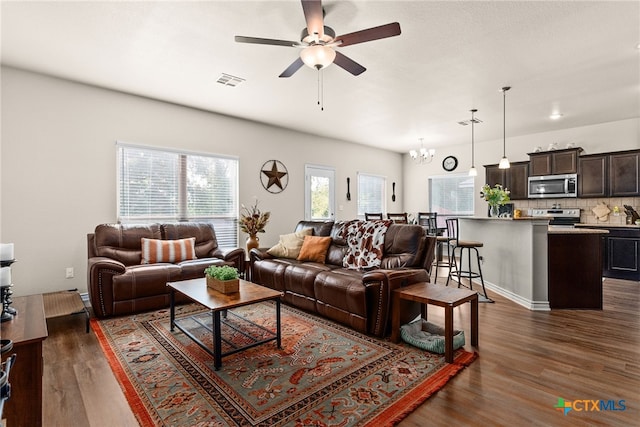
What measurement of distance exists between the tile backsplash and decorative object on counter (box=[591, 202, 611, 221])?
0.04 meters

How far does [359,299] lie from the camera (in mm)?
2924

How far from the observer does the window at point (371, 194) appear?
8039 millimetres

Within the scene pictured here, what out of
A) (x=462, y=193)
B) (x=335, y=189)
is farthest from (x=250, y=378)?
(x=462, y=193)

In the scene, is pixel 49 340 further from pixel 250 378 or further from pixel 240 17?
pixel 240 17

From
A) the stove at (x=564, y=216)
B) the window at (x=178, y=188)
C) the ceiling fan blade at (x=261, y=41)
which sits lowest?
the stove at (x=564, y=216)

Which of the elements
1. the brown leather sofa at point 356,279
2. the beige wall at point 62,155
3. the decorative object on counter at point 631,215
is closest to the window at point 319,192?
the beige wall at point 62,155

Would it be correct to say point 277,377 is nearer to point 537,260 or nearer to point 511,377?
point 511,377

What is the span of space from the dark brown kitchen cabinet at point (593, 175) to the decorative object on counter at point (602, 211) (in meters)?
0.30

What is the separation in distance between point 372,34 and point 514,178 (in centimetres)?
578

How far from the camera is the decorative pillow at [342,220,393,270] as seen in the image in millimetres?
3648

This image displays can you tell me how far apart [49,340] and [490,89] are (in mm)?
5642

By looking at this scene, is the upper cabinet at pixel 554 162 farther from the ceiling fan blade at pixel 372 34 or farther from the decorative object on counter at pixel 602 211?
the ceiling fan blade at pixel 372 34

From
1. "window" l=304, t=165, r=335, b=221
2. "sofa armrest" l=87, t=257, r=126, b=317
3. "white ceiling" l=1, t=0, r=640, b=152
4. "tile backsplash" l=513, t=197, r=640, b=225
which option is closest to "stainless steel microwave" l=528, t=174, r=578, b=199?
"tile backsplash" l=513, t=197, r=640, b=225

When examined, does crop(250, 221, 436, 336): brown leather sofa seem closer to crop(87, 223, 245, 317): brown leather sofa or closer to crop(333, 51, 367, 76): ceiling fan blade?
crop(87, 223, 245, 317): brown leather sofa
